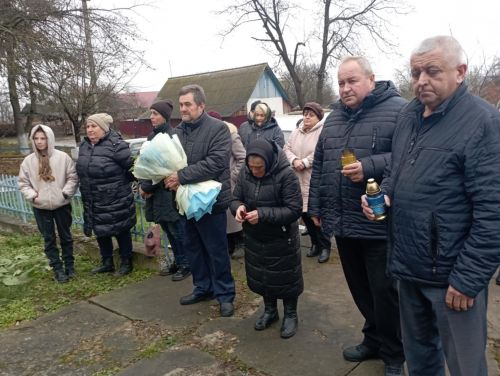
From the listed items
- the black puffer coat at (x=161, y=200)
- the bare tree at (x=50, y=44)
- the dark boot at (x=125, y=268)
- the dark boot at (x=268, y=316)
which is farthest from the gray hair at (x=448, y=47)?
the bare tree at (x=50, y=44)

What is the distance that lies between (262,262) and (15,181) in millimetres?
5518

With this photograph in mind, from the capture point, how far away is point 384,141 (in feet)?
8.11

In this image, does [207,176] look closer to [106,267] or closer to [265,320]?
[265,320]

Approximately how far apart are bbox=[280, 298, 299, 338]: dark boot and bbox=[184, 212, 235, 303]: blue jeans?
0.61 meters

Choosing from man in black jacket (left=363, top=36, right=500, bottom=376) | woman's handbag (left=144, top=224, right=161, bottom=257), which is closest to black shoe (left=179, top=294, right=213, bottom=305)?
woman's handbag (left=144, top=224, right=161, bottom=257)

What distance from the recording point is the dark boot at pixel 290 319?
3.18 meters

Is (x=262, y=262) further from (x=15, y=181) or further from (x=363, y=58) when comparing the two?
(x=15, y=181)

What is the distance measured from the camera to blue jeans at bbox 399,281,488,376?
192 centimetres

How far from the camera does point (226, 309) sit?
11.8 feet

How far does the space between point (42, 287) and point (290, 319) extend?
286cm

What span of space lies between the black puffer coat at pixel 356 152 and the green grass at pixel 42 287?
8.99ft

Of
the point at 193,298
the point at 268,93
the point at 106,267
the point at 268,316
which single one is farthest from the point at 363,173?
the point at 268,93

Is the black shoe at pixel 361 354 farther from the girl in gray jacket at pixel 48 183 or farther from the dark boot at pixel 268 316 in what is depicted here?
the girl in gray jacket at pixel 48 183

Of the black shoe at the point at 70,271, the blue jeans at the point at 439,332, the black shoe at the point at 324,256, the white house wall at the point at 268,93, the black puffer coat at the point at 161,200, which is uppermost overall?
the white house wall at the point at 268,93
